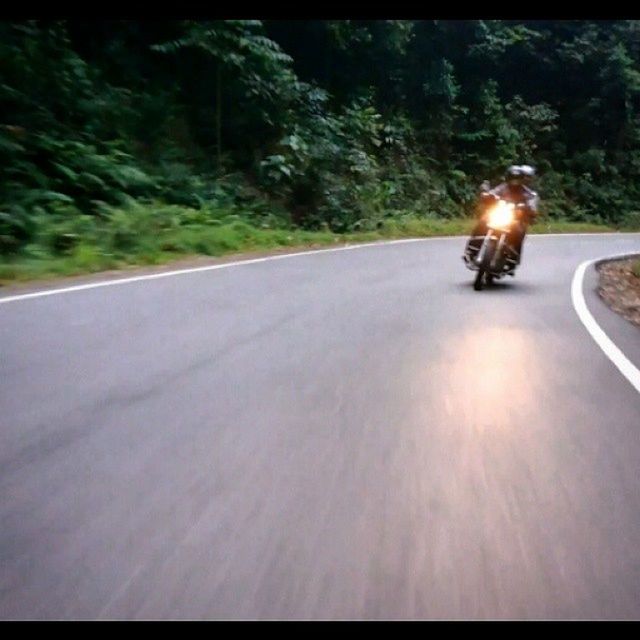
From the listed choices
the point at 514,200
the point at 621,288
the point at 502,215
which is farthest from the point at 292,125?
the point at 502,215

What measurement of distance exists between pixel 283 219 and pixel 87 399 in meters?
18.3

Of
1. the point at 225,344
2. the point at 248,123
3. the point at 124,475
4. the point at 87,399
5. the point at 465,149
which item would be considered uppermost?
the point at 124,475

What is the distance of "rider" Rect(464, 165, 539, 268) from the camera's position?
1362cm

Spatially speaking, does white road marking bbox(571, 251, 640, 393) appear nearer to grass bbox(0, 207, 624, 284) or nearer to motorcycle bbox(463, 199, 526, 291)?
motorcycle bbox(463, 199, 526, 291)

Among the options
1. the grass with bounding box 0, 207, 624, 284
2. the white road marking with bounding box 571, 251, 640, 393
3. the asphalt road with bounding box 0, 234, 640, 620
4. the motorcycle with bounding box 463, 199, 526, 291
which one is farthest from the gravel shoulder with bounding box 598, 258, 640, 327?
the grass with bounding box 0, 207, 624, 284

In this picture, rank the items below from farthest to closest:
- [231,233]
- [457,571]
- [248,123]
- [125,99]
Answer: [248,123] < [125,99] < [231,233] < [457,571]

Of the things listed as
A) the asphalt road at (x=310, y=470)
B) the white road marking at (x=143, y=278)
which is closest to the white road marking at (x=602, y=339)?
the asphalt road at (x=310, y=470)

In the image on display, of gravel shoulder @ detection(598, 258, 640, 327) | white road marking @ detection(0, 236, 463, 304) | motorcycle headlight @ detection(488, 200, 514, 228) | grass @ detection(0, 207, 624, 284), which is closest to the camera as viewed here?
white road marking @ detection(0, 236, 463, 304)

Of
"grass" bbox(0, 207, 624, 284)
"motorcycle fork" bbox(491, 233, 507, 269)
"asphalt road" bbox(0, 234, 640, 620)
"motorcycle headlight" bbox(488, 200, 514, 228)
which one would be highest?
"asphalt road" bbox(0, 234, 640, 620)

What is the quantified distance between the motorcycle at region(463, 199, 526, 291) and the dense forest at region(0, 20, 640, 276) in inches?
224

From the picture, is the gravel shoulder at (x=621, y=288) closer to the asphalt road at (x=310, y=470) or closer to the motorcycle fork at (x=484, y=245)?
the motorcycle fork at (x=484, y=245)

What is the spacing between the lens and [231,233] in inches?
747
